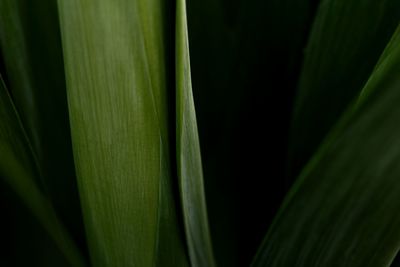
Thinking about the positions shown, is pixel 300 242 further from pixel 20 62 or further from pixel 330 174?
pixel 20 62

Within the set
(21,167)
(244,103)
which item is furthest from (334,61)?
(21,167)

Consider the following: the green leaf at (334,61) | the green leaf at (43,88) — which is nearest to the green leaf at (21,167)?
the green leaf at (43,88)

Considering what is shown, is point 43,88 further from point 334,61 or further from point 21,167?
point 334,61

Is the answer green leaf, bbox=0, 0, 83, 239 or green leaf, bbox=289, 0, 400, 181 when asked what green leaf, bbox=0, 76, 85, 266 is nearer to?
green leaf, bbox=0, 0, 83, 239

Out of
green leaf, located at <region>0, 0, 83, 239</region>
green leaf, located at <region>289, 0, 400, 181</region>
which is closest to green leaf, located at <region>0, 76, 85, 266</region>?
green leaf, located at <region>0, 0, 83, 239</region>

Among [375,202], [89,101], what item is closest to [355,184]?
[375,202]

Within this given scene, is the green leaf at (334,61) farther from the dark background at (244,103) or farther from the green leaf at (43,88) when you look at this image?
the green leaf at (43,88)
